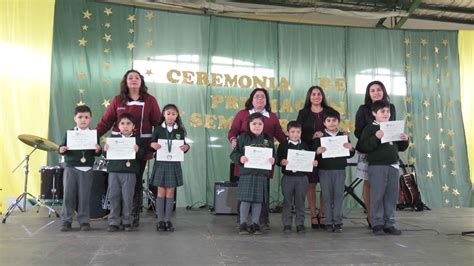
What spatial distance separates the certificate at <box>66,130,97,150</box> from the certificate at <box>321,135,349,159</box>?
7.10 ft

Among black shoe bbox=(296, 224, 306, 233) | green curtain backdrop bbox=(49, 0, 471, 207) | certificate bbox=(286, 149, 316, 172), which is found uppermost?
green curtain backdrop bbox=(49, 0, 471, 207)

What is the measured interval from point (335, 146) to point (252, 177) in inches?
33.3

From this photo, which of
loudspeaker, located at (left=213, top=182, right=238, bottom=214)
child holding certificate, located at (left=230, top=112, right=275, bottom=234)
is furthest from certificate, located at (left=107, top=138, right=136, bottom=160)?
loudspeaker, located at (left=213, top=182, right=238, bottom=214)

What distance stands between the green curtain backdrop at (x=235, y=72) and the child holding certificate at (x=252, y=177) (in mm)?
2898

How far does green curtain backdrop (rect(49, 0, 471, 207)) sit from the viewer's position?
6402 millimetres

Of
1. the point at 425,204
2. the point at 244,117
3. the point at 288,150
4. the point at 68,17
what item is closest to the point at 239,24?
the point at 68,17

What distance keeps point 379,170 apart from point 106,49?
459cm

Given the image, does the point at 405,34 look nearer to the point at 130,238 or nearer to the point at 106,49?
the point at 106,49

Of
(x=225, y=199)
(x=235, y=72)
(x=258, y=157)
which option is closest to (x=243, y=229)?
(x=258, y=157)

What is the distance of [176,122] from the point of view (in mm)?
3924

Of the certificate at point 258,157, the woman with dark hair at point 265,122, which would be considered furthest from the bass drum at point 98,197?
the certificate at point 258,157

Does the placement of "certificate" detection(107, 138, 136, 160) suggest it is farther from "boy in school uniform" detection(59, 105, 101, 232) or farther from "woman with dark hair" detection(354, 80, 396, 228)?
"woman with dark hair" detection(354, 80, 396, 228)

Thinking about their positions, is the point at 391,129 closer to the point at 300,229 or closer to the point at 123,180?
the point at 300,229

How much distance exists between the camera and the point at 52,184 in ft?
17.1
